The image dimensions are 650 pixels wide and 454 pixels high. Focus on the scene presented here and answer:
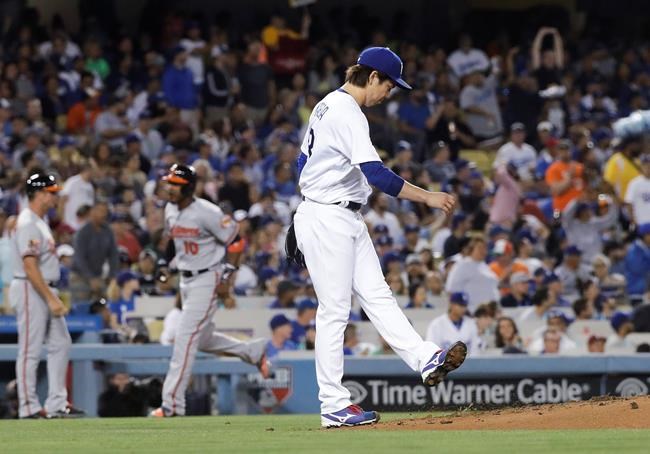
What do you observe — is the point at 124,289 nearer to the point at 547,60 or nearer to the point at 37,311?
the point at 37,311

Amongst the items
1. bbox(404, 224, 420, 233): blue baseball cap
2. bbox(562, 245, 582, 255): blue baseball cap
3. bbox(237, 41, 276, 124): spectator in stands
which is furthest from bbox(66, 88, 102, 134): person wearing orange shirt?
bbox(562, 245, 582, 255): blue baseball cap

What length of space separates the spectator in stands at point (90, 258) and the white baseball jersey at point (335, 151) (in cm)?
896

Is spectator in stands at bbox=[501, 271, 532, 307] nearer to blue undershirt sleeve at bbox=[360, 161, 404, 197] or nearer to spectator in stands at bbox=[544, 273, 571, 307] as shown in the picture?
spectator in stands at bbox=[544, 273, 571, 307]

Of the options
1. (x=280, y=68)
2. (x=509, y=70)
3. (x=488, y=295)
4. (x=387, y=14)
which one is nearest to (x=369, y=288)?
(x=488, y=295)

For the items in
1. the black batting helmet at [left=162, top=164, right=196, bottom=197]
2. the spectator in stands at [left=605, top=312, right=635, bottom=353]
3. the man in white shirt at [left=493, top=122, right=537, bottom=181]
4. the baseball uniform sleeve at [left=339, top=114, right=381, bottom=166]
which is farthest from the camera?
the man in white shirt at [left=493, top=122, right=537, bottom=181]

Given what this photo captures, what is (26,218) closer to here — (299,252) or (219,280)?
(219,280)

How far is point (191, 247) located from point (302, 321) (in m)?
3.50

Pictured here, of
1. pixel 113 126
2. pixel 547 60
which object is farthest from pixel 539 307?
pixel 547 60

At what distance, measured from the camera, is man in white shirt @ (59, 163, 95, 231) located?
784 inches

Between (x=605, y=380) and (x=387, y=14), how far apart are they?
17392 millimetres

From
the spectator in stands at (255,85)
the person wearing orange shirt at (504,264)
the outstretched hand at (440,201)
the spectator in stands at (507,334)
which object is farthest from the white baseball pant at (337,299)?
the spectator in stands at (255,85)

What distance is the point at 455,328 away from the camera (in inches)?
610

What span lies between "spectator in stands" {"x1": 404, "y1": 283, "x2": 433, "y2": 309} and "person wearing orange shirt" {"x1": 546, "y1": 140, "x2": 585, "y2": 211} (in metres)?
5.34

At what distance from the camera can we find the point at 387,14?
30875 mm
